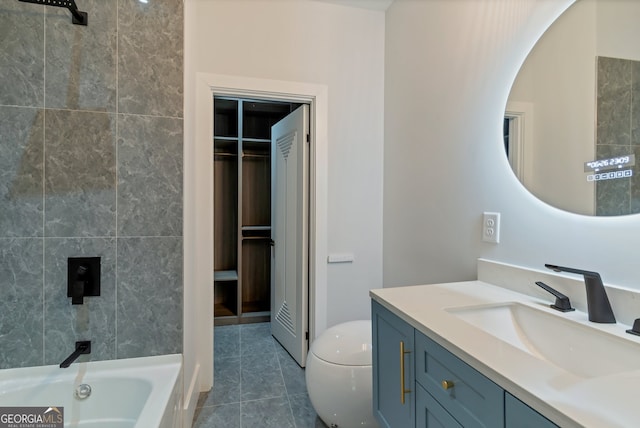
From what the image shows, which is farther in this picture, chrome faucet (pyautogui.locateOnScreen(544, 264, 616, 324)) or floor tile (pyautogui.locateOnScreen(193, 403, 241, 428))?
floor tile (pyautogui.locateOnScreen(193, 403, 241, 428))

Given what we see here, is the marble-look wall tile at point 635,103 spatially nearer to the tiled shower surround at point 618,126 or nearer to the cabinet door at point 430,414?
the tiled shower surround at point 618,126

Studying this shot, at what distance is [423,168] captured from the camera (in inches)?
79.9

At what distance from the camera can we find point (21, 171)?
1.48m

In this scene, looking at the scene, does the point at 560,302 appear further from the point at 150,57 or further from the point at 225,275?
the point at 225,275

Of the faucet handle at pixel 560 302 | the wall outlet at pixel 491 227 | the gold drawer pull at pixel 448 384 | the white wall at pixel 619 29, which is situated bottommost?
the gold drawer pull at pixel 448 384

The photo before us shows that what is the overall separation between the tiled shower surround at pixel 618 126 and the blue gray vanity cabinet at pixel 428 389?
0.73 m

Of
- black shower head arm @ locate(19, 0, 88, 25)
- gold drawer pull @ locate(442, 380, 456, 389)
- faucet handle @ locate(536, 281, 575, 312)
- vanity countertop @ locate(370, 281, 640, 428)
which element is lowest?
gold drawer pull @ locate(442, 380, 456, 389)

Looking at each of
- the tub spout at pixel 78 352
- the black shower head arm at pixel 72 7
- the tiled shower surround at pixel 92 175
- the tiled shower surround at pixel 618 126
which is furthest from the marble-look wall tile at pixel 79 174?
the tiled shower surround at pixel 618 126

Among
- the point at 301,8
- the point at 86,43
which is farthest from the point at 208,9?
the point at 86,43

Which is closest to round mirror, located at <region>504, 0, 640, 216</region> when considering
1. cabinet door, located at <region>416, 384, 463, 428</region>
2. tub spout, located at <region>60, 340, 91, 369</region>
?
cabinet door, located at <region>416, 384, 463, 428</region>

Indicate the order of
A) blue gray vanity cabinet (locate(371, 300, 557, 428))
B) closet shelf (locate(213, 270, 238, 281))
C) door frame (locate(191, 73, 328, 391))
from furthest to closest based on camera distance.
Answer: closet shelf (locate(213, 270, 238, 281)) < door frame (locate(191, 73, 328, 391)) < blue gray vanity cabinet (locate(371, 300, 557, 428))

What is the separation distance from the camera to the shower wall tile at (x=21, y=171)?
146cm

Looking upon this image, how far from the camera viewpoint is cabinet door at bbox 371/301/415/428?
1.08 m

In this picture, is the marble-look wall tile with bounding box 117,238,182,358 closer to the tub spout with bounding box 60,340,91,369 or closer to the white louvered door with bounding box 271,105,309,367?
the tub spout with bounding box 60,340,91,369
